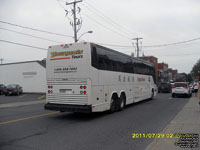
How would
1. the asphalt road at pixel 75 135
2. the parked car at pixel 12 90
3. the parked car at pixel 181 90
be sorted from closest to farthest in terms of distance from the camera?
the asphalt road at pixel 75 135 < the parked car at pixel 181 90 < the parked car at pixel 12 90

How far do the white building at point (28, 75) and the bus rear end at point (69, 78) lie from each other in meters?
22.8

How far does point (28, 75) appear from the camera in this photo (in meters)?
33.8

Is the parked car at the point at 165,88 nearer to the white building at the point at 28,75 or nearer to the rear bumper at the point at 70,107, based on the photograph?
the white building at the point at 28,75

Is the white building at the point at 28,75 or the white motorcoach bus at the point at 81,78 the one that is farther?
the white building at the point at 28,75

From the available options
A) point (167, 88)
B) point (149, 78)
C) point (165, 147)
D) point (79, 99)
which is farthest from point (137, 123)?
point (167, 88)

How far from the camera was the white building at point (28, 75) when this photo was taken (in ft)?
106

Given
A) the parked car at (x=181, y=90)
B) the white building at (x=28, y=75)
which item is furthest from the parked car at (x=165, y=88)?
the white building at (x=28, y=75)

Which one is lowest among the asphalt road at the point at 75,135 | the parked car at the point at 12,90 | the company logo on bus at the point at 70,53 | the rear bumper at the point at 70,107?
the asphalt road at the point at 75,135

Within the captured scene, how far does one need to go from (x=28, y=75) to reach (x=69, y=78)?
26256mm

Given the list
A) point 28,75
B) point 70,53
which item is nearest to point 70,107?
point 70,53

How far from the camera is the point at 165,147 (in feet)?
17.1

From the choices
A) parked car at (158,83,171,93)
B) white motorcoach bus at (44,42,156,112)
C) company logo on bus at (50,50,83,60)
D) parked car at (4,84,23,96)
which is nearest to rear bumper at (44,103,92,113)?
white motorcoach bus at (44,42,156,112)

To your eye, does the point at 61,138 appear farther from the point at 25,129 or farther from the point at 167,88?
the point at 167,88

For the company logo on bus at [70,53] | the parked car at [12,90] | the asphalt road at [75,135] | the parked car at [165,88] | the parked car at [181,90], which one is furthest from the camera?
the parked car at [165,88]
